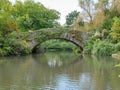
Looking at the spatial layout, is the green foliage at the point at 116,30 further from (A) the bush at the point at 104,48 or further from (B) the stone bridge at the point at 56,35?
(B) the stone bridge at the point at 56,35

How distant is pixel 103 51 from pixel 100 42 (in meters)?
1.79

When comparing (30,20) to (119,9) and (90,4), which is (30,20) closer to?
(90,4)

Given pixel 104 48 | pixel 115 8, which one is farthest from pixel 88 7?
pixel 104 48

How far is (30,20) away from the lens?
5356cm

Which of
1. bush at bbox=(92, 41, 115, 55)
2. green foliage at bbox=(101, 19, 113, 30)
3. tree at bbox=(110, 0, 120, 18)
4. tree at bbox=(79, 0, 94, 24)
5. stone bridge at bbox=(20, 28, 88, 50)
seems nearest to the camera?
bush at bbox=(92, 41, 115, 55)

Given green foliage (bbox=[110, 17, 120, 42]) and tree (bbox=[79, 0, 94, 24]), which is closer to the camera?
green foliage (bbox=[110, 17, 120, 42])

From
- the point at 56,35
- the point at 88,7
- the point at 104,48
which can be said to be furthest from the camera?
the point at 88,7

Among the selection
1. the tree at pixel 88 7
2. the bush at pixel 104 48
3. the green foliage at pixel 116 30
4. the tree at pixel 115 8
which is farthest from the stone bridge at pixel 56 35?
the green foliage at pixel 116 30

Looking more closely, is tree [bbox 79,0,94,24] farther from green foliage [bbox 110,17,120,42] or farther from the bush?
green foliage [bbox 110,17,120,42]

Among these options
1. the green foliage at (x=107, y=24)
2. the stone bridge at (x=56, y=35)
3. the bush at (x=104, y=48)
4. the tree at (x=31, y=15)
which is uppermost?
the tree at (x=31, y=15)

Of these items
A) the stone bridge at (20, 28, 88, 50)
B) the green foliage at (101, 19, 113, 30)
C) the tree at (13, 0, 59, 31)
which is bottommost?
the stone bridge at (20, 28, 88, 50)

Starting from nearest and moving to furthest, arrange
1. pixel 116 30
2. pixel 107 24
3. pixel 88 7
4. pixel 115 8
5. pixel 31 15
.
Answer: pixel 116 30, pixel 107 24, pixel 115 8, pixel 88 7, pixel 31 15

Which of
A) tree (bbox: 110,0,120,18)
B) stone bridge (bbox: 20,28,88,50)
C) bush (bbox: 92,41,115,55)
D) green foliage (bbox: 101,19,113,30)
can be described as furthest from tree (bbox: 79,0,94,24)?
bush (bbox: 92,41,115,55)

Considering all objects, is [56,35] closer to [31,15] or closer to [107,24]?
[107,24]
